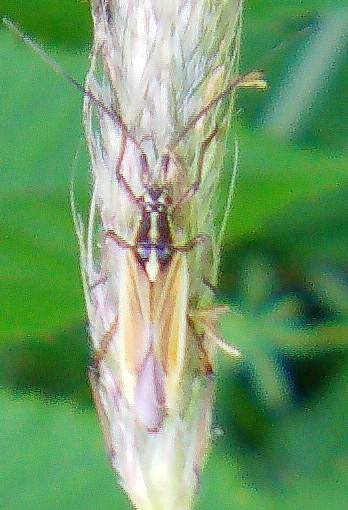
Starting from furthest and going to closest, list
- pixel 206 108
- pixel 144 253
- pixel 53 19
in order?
pixel 53 19 < pixel 144 253 < pixel 206 108

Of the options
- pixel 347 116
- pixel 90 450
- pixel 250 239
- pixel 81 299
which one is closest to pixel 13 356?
pixel 81 299

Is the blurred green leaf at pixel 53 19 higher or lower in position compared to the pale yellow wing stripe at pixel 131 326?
higher

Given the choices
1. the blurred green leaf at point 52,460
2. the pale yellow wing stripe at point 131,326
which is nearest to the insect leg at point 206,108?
the pale yellow wing stripe at point 131,326

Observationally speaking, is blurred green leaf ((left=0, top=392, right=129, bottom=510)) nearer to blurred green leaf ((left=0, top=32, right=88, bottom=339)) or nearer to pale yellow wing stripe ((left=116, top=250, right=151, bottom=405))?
blurred green leaf ((left=0, top=32, right=88, bottom=339))

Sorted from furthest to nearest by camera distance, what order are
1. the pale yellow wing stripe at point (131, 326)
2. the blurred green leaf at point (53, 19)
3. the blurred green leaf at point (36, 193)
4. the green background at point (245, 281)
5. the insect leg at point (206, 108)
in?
the blurred green leaf at point (53, 19), the green background at point (245, 281), the blurred green leaf at point (36, 193), the pale yellow wing stripe at point (131, 326), the insect leg at point (206, 108)

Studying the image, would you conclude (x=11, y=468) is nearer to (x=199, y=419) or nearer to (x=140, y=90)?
(x=199, y=419)

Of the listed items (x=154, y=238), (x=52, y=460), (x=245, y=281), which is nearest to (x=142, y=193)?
(x=154, y=238)

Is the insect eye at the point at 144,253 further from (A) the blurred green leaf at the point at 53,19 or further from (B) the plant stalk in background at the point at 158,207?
(A) the blurred green leaf at the point at 53,19

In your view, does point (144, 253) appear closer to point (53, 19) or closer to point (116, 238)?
point (116, 238)
